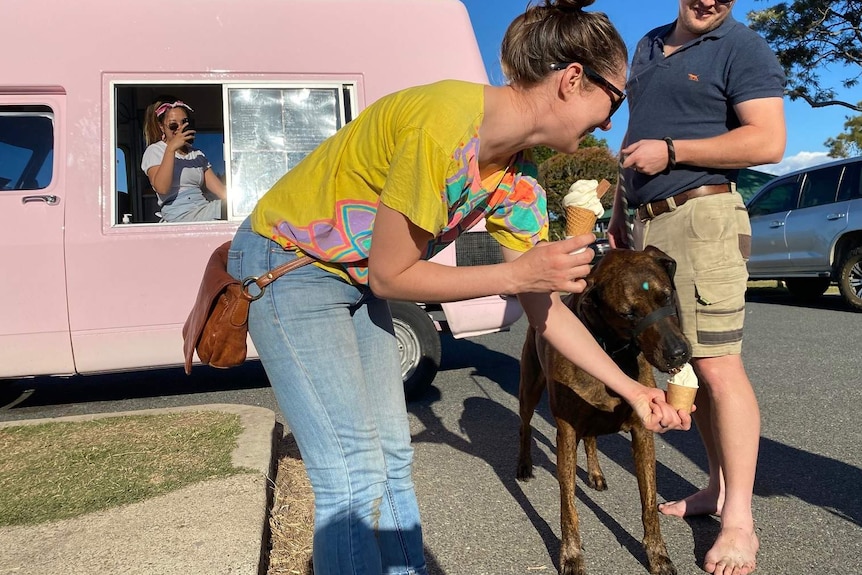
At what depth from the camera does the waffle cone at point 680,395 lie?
6.81 ft

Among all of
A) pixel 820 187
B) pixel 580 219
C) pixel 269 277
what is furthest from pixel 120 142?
pixel 820 187

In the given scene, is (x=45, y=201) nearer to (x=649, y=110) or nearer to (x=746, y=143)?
(x=649, y=110)

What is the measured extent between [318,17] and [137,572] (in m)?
A: 4.13

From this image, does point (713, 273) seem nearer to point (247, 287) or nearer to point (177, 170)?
point (247, 287)

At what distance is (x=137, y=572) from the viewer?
7.02ft

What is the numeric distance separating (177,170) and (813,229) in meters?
8.77

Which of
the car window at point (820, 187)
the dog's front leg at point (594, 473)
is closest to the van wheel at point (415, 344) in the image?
the dog's front leg at point (594, 473)

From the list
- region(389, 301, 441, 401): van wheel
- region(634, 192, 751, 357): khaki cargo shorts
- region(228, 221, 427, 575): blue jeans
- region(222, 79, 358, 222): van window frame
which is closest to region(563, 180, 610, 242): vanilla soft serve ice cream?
region(634, 192, 751, 357): khaki cargo shorts

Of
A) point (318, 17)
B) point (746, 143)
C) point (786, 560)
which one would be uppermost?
point (318, 17)

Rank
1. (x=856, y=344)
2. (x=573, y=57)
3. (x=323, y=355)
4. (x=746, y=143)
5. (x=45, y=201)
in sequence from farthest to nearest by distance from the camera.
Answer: (x=856, y=344), (x=45, y=201), (x=746, y=143), (x=323, y=355), (x=573, y=57)

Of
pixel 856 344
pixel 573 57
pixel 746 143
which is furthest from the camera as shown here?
pixel 856 344

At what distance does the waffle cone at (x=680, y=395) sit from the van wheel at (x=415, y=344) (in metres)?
3.05

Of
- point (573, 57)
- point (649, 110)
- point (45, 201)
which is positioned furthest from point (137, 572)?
point (45, 201)

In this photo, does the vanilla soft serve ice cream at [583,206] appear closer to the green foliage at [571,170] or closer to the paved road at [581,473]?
the paved road at [581,473]
